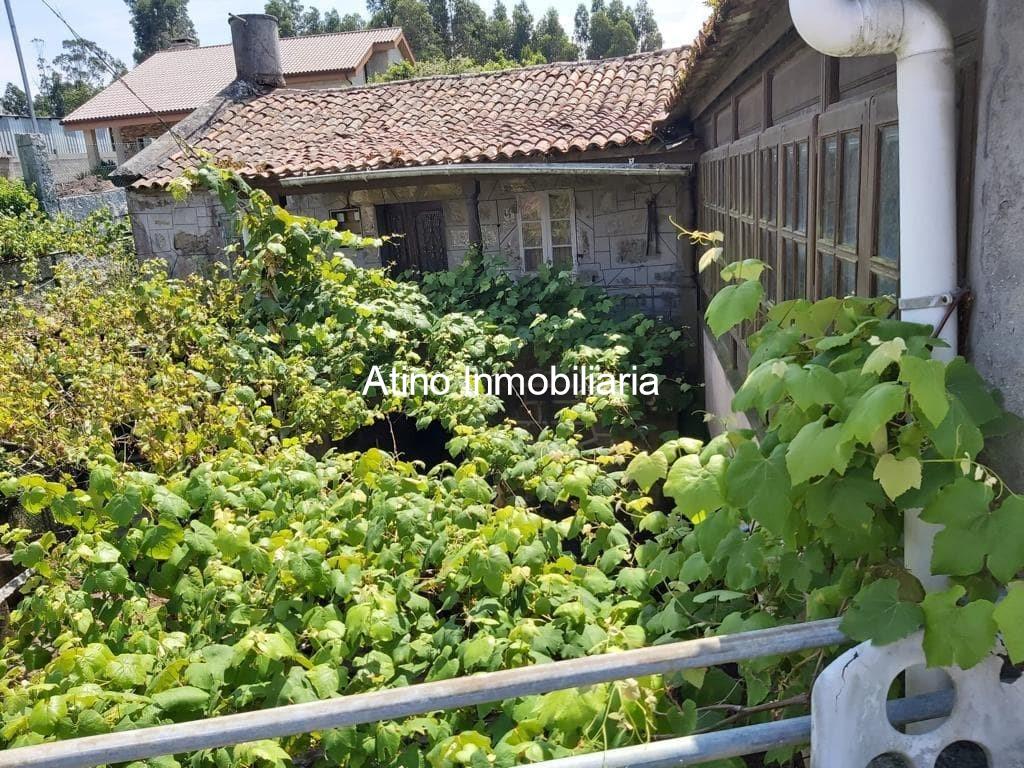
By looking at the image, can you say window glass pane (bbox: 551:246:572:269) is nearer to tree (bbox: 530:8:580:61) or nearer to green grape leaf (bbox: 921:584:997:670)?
green grape leaf (bbox: 921:584:997:670)

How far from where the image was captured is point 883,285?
7.41ft

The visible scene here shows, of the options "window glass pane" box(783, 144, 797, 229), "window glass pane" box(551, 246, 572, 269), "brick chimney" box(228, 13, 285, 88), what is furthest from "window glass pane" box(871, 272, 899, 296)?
"brick chimney" box(228, 13, 285, 88)

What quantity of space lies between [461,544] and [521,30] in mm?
52987

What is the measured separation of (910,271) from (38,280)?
15.4 meters

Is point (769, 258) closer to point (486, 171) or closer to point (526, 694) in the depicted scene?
point (526, 694)

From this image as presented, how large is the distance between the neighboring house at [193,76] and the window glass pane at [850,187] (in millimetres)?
25823

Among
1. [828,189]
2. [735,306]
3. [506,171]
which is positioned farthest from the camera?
[506,171]

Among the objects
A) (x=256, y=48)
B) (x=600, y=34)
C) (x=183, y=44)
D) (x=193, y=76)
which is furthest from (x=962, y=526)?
(x=600, y=34)

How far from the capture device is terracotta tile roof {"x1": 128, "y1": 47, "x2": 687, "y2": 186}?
908 centimetres

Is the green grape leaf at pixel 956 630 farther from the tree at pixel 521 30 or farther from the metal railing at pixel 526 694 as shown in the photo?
the tree at pixel 521 30

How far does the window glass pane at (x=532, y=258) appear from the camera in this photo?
32.4ft

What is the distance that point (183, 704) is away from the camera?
2449 millimetres

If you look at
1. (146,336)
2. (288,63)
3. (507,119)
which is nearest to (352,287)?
(146,336)

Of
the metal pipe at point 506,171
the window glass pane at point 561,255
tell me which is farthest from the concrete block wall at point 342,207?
the window glass pane at point 561,255
